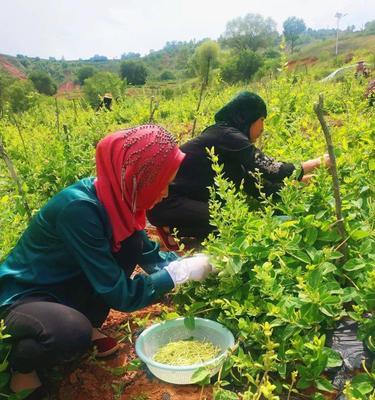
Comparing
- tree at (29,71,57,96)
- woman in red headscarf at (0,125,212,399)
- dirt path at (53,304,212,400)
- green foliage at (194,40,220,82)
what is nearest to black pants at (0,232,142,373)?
woman in red headscarf at (0,125,212,399)

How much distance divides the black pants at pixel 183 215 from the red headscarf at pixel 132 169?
1.10 meters

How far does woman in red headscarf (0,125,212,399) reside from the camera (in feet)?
5.48

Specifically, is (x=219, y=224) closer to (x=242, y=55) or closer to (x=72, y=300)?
(x=72, y=300)

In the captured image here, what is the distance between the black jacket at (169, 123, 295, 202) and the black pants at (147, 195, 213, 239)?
84 mm

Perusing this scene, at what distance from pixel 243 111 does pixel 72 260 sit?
1650 millimetres

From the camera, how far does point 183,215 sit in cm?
294

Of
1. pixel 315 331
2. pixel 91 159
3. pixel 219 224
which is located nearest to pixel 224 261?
pixel 219 224

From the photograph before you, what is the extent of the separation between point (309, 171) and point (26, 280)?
5.58 feet

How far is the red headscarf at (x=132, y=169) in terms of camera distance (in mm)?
1735

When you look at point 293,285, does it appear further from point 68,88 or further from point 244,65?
point 68,88

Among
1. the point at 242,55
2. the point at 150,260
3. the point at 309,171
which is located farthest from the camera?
the point at 242,55

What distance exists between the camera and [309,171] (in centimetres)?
262

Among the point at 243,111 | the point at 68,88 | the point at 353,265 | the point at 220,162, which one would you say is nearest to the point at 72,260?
the point at 353,265

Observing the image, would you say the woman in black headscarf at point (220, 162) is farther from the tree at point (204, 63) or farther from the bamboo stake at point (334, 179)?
the tree at point (204, 63)
